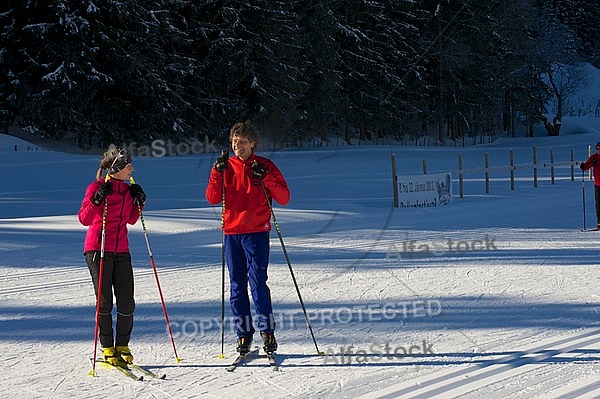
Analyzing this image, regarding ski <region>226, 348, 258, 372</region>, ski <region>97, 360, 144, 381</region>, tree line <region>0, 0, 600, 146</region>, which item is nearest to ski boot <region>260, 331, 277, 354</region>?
ski <region>226, 348, 258, 372</region>

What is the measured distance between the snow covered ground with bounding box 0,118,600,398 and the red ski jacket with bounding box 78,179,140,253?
882 millimetres

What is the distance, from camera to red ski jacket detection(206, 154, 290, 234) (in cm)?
539

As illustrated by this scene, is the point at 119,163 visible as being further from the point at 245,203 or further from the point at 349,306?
the point at 349,306

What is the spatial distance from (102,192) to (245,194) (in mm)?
973

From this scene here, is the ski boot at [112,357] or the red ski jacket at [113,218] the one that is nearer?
the red ski jacket at [113,218]

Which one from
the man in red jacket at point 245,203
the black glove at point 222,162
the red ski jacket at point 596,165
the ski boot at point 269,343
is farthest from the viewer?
the red ski jacket at point 596,165

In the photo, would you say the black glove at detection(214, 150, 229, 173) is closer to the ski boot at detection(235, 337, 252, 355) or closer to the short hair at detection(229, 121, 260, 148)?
the short hair at detection(229, 121, 260, 148)

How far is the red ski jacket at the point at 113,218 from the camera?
5.22 metres

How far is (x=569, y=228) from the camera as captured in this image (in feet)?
45.9

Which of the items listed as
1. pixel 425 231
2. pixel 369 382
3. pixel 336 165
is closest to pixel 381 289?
pixel 369 382

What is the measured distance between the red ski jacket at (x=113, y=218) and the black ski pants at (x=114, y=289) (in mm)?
62

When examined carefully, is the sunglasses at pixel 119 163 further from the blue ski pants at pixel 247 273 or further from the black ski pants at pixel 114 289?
the blue ski pants at pixel 247 273

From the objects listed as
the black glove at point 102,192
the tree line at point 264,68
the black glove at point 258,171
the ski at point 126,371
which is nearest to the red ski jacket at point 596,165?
the black glove at point 258,171

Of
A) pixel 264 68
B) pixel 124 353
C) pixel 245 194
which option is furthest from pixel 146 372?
pixel 264 68
